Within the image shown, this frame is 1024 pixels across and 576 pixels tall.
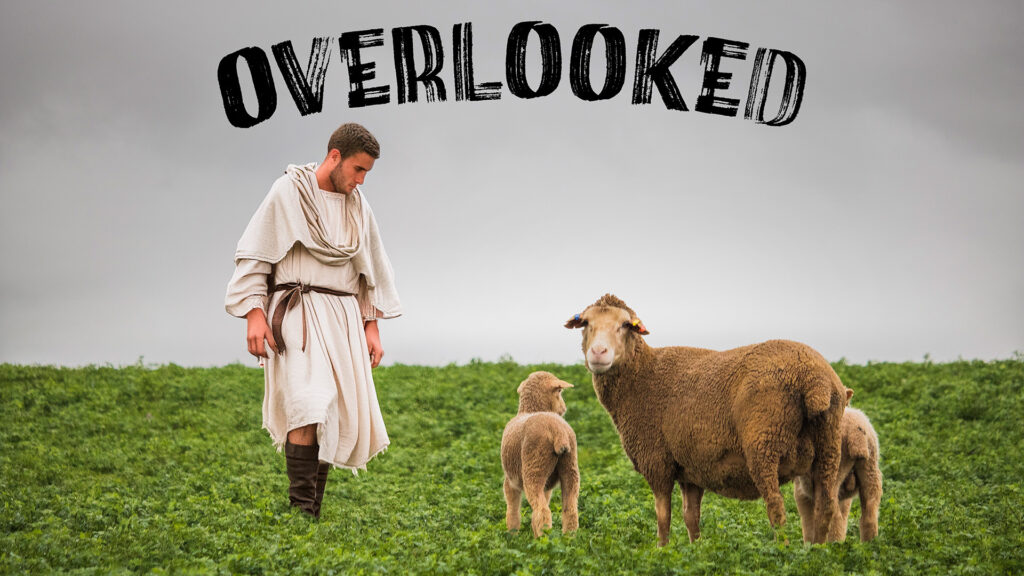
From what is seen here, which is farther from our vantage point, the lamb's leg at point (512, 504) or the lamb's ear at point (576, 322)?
the lamb's leg at point (512, 504)

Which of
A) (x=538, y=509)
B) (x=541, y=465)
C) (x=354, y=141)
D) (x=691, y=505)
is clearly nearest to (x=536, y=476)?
(x=541, y=465)

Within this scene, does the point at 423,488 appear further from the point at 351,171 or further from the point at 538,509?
the point at 351,171

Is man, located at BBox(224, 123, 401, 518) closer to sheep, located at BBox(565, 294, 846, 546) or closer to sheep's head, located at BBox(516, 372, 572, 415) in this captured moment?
sheep's head, located at BBox(516, 372, 572, 415)

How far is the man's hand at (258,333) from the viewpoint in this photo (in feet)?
27.0

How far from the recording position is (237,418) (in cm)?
1905

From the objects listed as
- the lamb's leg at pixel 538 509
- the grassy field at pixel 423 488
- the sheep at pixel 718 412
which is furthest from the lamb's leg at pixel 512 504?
the sheep at pixel 718 412

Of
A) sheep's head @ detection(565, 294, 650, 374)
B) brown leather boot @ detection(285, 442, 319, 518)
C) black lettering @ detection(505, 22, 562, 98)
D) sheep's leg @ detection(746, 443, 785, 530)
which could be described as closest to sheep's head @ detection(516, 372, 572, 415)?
sheep's head @ detection(565, 294, 650, 374)

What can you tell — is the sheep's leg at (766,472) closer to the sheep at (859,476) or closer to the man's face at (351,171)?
the sheep at (859,476)

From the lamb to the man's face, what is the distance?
311 centimetres

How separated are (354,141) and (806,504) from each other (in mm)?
5629

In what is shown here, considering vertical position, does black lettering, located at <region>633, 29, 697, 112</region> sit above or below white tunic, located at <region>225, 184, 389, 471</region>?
above

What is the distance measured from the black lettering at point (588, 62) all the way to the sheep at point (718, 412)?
521 centimetres

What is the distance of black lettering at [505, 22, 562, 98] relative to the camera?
12211mm

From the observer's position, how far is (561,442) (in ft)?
28.6
